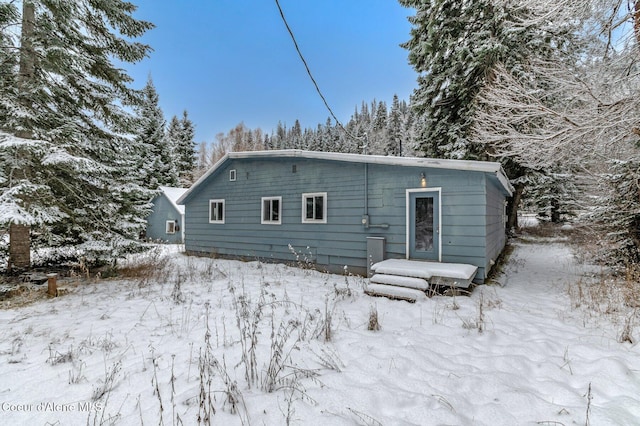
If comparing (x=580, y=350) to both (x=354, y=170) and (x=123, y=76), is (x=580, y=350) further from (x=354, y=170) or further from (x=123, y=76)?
(x=123, y=76)

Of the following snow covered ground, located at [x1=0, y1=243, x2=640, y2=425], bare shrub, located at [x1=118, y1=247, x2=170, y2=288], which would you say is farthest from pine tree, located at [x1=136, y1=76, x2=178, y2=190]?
snow covered ground, located at [x1=0, y1=243, x2=640, y2=425]

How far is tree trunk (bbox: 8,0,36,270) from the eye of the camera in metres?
6.06

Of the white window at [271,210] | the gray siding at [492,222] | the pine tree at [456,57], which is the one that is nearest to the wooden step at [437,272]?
the gray siding at [492,222]

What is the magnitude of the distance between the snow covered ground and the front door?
213 centimetres

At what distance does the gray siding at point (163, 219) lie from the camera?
19.1 metres

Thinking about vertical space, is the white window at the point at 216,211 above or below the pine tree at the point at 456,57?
below

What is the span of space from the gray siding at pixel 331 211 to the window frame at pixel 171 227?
7.59 meters

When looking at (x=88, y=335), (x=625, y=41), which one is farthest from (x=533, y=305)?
(x=88, y=335)

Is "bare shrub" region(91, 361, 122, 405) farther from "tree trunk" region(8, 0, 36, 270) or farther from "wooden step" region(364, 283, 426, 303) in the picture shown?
"tree trunk" region(8, 0, 36, 270)

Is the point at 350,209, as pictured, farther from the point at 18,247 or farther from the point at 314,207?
the point at 18,247

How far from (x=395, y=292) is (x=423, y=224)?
256 cm

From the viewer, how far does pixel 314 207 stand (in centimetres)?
924

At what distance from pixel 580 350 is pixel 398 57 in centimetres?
1346

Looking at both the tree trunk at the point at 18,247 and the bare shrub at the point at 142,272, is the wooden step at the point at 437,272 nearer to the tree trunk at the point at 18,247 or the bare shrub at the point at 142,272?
the bare shrub at the point at 142,272
